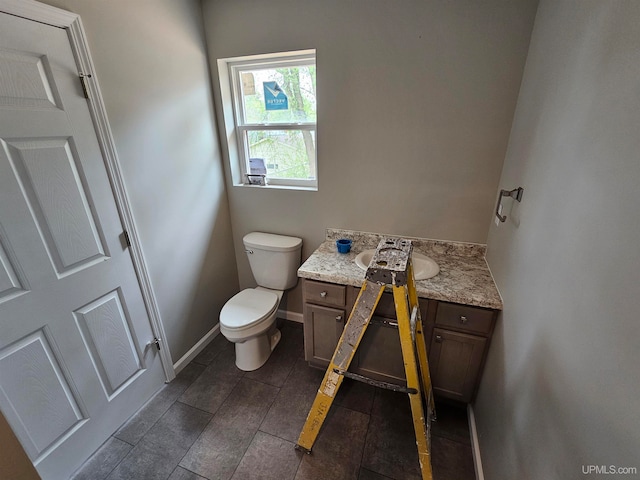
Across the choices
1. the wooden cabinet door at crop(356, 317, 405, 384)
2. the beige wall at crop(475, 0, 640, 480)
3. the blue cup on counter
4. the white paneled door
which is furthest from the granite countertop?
the white paneled door

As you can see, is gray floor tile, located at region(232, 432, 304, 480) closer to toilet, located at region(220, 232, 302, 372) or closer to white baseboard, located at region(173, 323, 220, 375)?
toilet, located at region(220, 232, 302, 372)

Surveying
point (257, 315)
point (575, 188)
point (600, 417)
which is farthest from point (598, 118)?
point (257, 315)

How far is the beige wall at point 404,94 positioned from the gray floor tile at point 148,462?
1.63 meters

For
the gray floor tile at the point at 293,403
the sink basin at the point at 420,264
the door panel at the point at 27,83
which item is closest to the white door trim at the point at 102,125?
the door panel at the point at 27,83

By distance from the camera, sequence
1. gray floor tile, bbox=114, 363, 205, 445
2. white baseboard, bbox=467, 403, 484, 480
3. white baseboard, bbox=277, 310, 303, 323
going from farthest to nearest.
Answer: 1. white baseboard, bbox=277, 310, 303, 323
2. gray floor tile, bbox=114, 363, 205, 445
3. white baseboard, bbox=467, 403, 484, 480

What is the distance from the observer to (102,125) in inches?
51.3

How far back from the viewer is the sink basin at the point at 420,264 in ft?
5.12

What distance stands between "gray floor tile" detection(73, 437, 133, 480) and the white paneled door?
0.04m

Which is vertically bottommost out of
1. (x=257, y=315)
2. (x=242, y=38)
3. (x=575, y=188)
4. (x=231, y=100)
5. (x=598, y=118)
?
(x=257, y=315)

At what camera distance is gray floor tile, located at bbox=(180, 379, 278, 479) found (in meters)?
1.39

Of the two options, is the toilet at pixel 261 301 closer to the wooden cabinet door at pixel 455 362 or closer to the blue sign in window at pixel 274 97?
the blue sign in window at pixel 274 97

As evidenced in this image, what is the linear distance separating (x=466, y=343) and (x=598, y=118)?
1.11m

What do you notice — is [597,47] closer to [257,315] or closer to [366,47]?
[366,47]

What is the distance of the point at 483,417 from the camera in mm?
1385
